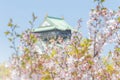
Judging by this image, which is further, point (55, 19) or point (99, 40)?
point (55, 19)

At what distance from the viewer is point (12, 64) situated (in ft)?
24.8

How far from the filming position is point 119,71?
7160 mm

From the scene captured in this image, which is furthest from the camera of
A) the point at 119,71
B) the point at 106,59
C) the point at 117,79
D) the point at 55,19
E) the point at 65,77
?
the point at 55,19

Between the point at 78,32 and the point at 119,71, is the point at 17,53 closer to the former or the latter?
the point at 78,32

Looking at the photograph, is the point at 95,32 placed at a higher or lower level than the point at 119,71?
higher

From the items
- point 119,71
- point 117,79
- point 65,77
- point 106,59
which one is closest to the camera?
point 65,77

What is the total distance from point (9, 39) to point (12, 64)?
58cm

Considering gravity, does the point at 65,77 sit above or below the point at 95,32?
below

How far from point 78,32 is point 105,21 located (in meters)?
0.56

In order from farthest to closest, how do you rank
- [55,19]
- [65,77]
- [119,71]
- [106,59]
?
[55,19] < [106,59] < [119,71] < [65,77]

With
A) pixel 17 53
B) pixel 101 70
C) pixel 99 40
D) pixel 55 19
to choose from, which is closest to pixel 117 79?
pixel 101 70

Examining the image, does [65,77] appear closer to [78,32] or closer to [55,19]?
[78,32]

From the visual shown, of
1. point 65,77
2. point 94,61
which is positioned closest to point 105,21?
point 94,61

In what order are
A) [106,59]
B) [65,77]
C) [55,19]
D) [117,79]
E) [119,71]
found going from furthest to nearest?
1. [55,19]
2. [106,59]
3. [119,71]
4. [117,79]
5. [65,77]
